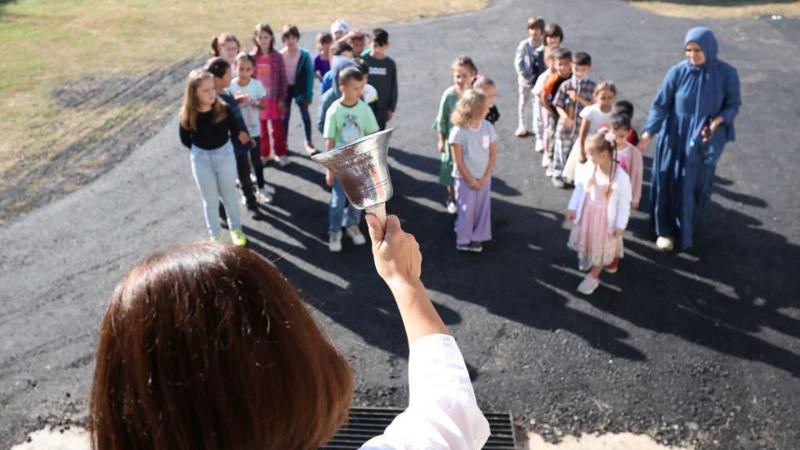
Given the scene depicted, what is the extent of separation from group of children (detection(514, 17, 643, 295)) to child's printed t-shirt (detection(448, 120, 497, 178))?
908 millimetres

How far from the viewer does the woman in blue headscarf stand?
19.9 ft

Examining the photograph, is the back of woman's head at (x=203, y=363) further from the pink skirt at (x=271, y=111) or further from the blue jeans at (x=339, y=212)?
the pink skirt at (x=271, y=111)

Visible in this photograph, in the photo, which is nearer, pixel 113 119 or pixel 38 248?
pixel 38 248

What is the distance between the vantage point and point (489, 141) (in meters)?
6.50

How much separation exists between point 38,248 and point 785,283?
7.32 m

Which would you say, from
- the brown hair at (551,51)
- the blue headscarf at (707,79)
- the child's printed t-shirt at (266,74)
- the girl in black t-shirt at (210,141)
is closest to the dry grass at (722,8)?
the brown hair at (551,51)

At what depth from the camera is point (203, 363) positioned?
1.17m

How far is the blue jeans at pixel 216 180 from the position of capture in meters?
6.44

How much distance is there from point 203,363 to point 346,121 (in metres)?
5.47

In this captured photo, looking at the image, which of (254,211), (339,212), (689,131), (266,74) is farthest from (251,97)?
(689,131)

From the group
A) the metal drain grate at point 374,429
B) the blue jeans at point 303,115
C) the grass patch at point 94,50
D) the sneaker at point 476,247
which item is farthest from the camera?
the grass patch at point 94,50

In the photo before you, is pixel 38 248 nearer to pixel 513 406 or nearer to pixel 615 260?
pixel 513 406

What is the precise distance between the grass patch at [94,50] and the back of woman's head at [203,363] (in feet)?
24.8

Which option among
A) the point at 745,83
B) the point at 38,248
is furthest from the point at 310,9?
the point at 38,248
